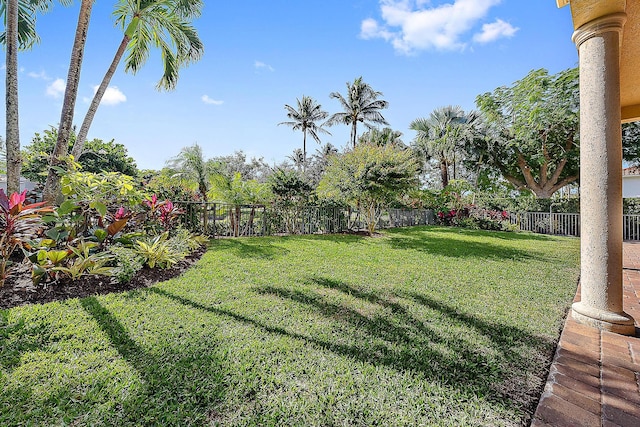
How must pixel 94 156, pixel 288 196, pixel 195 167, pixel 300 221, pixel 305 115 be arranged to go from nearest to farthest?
pixel 288 196 → pixel 300 221 → pixel 195 167 → pixel 94 156 → pixel 305 115

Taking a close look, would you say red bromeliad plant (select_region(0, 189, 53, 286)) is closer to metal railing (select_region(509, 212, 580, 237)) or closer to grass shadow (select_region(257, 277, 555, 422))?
grass shadow (select_region(257, 277, 555, 422))

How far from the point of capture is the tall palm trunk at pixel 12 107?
16.8 feet

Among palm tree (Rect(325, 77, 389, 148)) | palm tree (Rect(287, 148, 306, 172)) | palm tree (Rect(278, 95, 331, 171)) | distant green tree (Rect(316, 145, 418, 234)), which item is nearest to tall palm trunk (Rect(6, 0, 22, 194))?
distant green tree (Rect(316, 145, 418, 234))

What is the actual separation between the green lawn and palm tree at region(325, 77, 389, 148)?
19.4m

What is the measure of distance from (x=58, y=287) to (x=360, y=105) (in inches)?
862

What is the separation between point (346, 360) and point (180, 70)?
9.08m

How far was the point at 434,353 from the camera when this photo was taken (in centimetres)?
228

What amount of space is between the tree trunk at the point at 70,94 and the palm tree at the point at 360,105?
58.0ft

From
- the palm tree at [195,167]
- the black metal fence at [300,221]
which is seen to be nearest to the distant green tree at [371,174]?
the black metal fence at [300,221]

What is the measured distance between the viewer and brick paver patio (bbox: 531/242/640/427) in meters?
1.57

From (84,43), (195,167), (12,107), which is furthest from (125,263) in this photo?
(195,167)

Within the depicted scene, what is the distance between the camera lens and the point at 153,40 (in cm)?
737

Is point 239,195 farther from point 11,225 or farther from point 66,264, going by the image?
point 11,225

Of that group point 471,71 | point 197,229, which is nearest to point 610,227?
point 471,71
